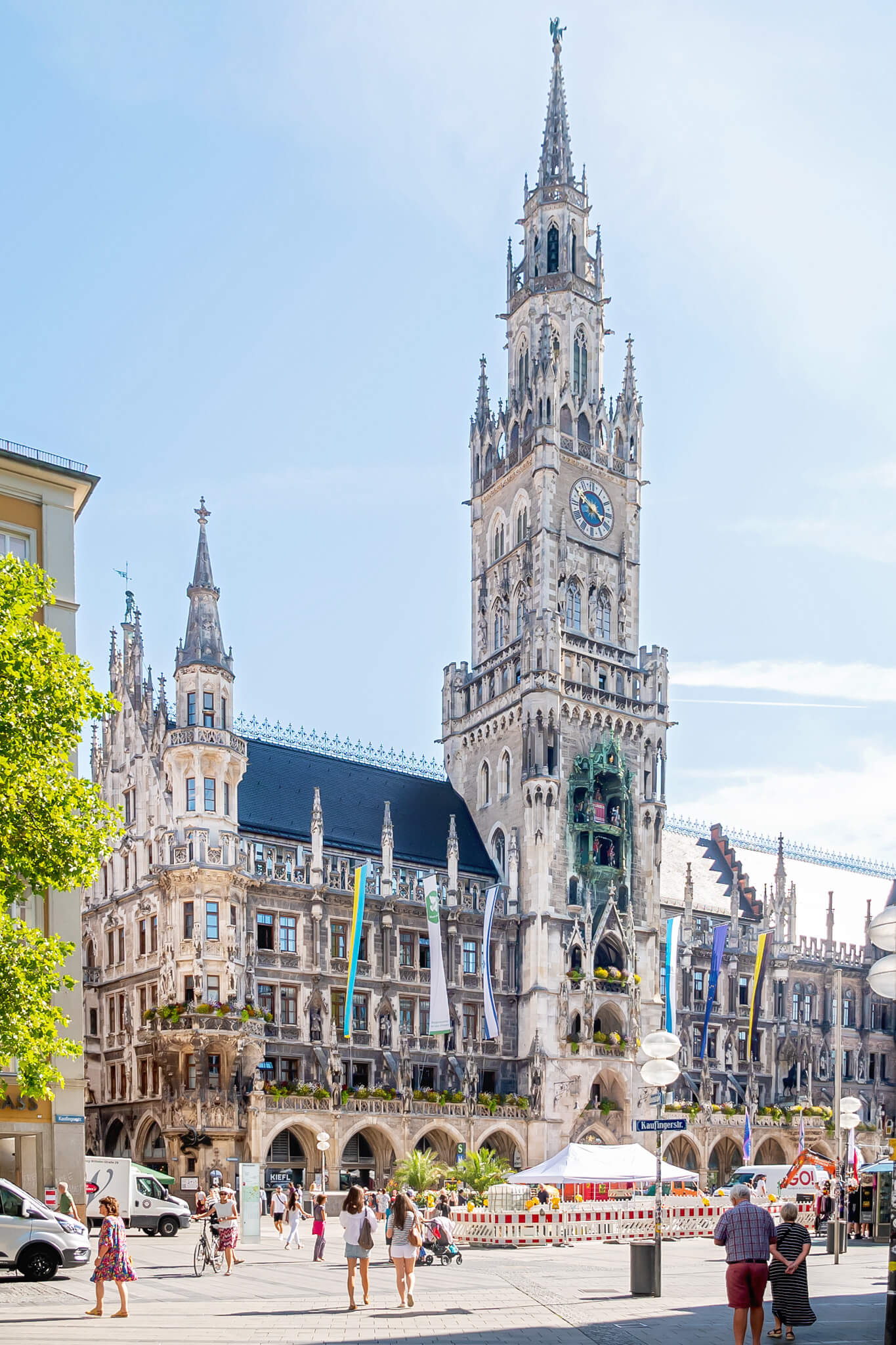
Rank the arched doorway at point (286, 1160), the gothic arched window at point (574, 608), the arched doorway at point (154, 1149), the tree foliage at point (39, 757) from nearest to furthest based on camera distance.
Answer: the tree foliage at point (39, 757) < the arched doorway at point (286, 1160) < the arched doorway at point (154, 1149) < the gothic arched window at point (574, 608)

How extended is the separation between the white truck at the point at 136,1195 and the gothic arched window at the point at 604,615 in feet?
122

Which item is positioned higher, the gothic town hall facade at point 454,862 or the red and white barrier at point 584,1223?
the gothic town hall facade at point 454,862

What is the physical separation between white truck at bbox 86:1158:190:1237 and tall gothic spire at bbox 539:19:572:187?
189 feet

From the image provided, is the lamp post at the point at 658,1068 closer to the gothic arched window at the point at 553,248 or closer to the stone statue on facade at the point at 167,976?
the stone statue on facade at the point at 167,976

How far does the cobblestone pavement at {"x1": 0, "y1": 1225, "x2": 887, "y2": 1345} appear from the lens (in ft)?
63.6

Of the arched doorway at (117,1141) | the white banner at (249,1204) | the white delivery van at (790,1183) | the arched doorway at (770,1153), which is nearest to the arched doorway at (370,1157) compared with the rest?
the arched doorway at (117,1141)

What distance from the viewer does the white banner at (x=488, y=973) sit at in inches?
2418

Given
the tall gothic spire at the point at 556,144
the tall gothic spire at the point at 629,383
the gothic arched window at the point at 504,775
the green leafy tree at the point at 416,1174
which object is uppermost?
the tall gothic spire at the point at 556,144

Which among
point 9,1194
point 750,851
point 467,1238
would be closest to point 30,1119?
point 9,1194

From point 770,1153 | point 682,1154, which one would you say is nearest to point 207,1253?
point 682,1154

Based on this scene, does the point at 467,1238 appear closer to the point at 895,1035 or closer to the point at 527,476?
the point at 527,476

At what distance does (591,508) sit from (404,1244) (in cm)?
5448

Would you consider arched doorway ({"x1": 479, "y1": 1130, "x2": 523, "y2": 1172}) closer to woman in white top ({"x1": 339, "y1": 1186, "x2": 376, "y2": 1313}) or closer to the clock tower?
the clock tower

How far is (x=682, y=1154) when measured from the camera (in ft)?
228
